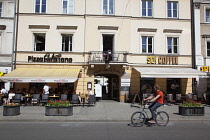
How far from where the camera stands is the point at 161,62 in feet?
54.7

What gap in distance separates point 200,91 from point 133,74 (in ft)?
21.2

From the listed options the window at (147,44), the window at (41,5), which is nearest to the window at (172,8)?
the window at (147,44)

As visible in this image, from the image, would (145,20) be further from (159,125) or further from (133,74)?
(159,125)

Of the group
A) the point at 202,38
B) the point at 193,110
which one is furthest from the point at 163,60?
the point at 193,110

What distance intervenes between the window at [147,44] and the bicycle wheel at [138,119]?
33.4 ft

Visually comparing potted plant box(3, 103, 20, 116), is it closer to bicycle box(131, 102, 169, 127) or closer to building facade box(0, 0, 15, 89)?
bicycle box(131, 102, 169, 127)

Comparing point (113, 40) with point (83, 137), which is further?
point (113, 40)

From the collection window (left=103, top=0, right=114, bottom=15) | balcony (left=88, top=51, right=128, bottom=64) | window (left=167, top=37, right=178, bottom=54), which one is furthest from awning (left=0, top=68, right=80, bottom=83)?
window (left=167, top=37, right=178, bottom=54)

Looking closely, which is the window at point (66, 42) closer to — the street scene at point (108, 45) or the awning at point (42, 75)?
the street scene at point (108, 45)

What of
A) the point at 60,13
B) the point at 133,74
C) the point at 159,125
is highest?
the point at 60,13

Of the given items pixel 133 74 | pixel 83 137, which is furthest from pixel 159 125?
pixel 133 74

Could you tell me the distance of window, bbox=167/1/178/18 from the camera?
1744cm

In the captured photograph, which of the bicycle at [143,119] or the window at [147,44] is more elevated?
the window at [147,44]

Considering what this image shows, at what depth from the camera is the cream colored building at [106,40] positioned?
16000 millimetres
